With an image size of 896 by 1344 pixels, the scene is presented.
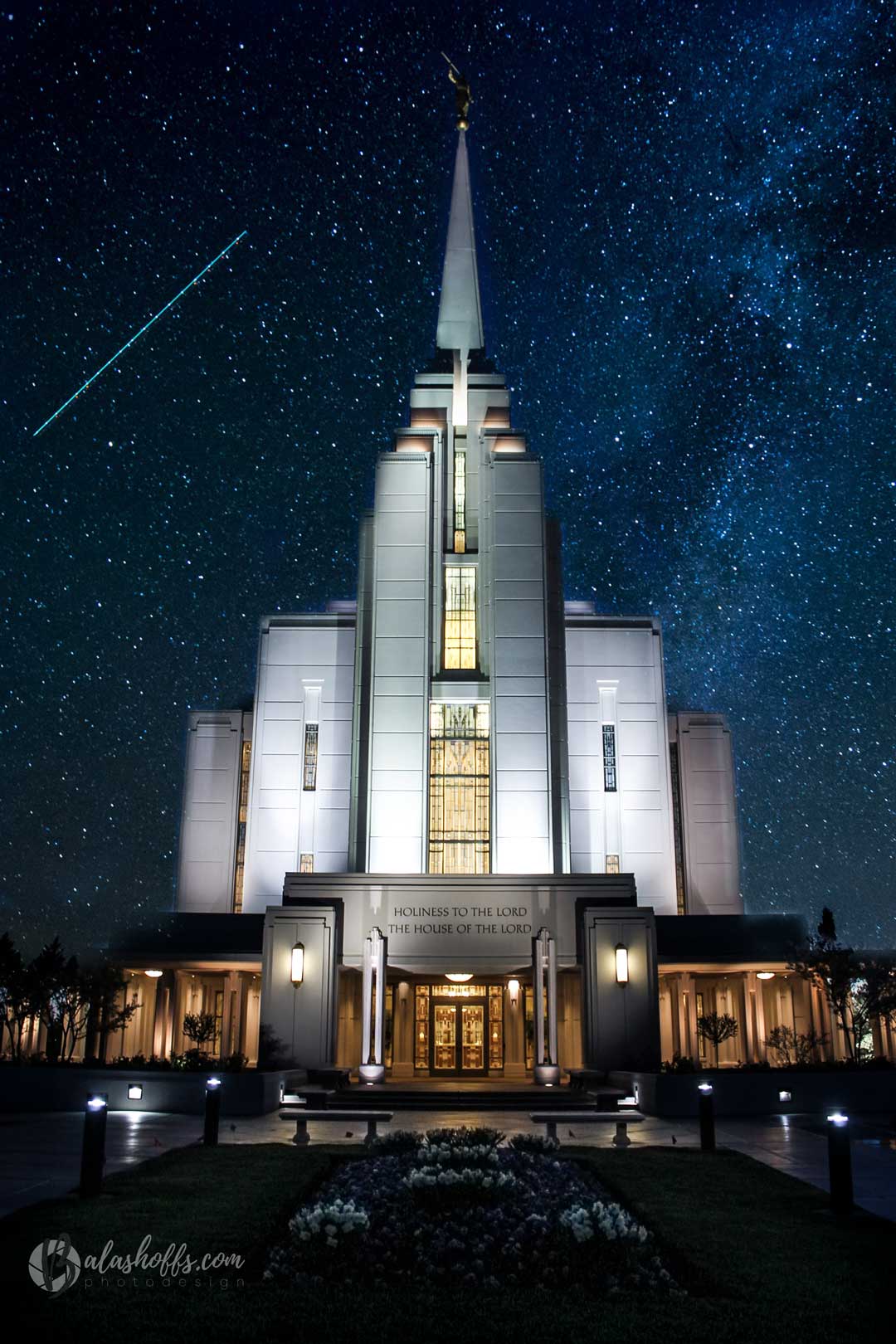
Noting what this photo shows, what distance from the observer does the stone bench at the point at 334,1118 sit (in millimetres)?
15173

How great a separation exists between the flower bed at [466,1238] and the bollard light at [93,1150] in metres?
2.28

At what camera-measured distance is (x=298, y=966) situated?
2827 cm

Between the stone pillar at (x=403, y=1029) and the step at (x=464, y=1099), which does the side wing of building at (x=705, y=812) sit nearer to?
the stone pillar at (x=403, y=1029)

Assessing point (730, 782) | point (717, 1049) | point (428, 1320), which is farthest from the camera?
point (730, 782)

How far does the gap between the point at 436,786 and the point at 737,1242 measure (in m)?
25.8

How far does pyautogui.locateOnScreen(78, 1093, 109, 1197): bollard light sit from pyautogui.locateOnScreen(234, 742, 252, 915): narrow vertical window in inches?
1031

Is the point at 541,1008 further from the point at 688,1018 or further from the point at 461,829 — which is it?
the point at 688,1018

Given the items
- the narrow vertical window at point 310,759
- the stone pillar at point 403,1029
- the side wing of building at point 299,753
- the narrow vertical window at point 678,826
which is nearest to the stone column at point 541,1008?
the stone pillar at point 403,1029

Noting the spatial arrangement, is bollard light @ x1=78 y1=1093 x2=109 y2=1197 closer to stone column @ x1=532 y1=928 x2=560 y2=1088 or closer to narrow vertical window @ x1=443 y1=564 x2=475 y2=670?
stone column @ x1=532 y1=928 x2=560 y2=1088

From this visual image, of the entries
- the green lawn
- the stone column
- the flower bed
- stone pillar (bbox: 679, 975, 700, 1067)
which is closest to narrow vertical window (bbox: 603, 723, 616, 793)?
stone pillar (bbox: 679, 975, 700, 1067)

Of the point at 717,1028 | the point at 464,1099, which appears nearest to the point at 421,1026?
the point at 464,1099

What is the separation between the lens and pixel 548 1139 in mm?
13539

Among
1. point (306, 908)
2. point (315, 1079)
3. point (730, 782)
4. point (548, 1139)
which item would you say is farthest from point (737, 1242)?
point (730, 782)

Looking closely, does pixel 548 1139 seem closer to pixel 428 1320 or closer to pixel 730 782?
pixel 428 1320
